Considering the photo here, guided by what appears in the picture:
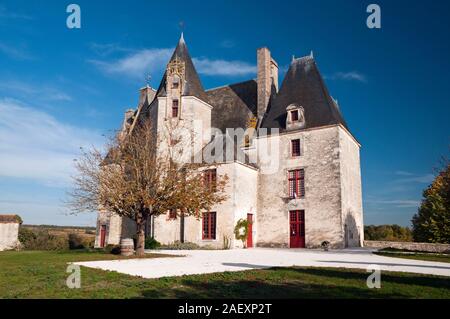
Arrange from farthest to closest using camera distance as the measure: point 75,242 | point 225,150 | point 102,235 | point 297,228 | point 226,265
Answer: point 75,242 < point 102,235 < point 225,150 < point 297,228 < point 226,265

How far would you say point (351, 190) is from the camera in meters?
21.9

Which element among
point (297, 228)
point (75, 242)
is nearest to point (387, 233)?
point (297, 228)

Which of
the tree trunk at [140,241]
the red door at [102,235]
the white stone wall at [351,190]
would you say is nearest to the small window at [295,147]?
the white stone wall at [351,190]

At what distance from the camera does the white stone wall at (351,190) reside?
66.4 ft

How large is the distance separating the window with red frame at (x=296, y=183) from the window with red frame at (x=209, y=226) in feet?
15.6

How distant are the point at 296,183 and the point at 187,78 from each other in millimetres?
9813

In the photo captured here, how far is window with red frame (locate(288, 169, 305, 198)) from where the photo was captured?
69.2 ft

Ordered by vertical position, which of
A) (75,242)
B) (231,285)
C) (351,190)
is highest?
(351,190)

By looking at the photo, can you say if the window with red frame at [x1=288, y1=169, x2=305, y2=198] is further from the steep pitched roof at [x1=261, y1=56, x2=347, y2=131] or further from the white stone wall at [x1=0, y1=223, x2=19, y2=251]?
the white stone wall at [x1=0, y1=223, x2=19, y2=251]

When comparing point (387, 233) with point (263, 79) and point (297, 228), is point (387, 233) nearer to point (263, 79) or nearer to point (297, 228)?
point (297, 228)

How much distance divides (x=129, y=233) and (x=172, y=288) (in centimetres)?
1983

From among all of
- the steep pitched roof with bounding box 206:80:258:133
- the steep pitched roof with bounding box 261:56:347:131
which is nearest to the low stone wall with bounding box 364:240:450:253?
the steep pitched roof with bounding box 261:56:347:131

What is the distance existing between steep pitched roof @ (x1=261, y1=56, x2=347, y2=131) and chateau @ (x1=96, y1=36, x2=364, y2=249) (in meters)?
0.06

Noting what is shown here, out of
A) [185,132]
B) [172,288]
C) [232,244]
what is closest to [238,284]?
[172,288]
